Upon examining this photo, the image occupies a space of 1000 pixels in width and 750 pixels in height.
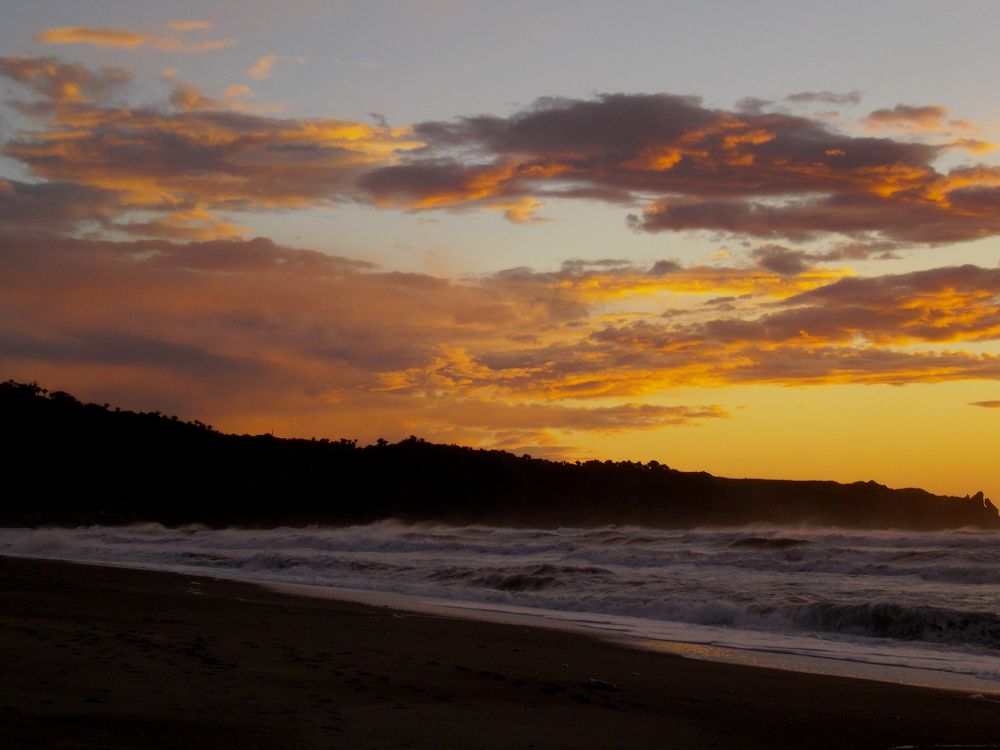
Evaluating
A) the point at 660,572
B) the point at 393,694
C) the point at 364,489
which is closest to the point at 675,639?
the point at 393,694

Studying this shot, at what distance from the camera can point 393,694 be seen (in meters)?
7.95

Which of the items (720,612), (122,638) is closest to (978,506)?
(720,612)

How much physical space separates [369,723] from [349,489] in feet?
150

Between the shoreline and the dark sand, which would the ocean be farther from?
the dark sand

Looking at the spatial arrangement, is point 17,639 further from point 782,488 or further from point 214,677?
point 782,488

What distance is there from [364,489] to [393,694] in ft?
146

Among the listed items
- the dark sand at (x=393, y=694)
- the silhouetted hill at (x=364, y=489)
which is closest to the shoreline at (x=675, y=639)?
the dark sand at (x=393, y=694)

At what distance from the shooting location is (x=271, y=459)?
6059cm

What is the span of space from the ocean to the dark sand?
1827 millimetres

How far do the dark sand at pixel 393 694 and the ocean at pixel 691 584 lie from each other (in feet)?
5.99

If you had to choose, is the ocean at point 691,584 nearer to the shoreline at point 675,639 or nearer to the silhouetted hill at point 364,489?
the shoreline at point 675,639

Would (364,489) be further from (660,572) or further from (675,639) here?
(675,639)

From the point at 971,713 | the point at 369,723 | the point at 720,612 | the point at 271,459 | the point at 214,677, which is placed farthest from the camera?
the point at 271,459

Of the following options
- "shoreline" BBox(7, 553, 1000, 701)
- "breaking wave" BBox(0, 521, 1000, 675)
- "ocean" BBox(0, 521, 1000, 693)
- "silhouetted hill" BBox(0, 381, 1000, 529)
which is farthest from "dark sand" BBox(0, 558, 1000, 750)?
"silhouetted hill" BBox(0, 381, 1000, 529)
